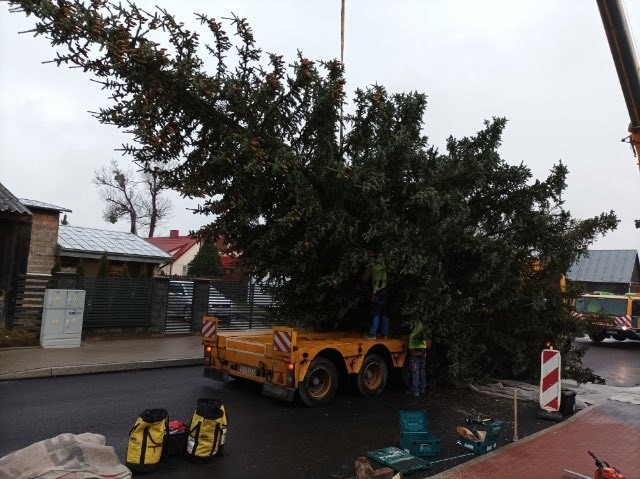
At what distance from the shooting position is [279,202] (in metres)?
8.77

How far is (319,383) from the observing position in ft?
26.5

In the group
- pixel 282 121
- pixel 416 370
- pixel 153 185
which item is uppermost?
pixel 153 185

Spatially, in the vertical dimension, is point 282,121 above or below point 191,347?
above

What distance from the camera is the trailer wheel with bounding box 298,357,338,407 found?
7.68m

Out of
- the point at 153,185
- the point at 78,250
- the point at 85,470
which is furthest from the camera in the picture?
the point at 153,185

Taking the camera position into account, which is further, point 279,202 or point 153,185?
point 153,185

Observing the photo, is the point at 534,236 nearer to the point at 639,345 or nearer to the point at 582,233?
the point at 582,233

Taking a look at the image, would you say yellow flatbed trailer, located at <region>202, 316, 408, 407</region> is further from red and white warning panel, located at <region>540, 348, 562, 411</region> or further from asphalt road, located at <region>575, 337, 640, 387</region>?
asphalt road, located at <region>575, 337, 640, 387</region>

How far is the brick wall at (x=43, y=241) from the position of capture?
19.5 meters

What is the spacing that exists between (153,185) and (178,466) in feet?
145

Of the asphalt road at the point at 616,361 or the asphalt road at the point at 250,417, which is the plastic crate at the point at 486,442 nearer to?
the asphalt road at the point at 250,417

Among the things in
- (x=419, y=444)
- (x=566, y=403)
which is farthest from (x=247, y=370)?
(x=566, y=403)

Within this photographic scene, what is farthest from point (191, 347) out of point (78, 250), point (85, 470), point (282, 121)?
point (78, 250)

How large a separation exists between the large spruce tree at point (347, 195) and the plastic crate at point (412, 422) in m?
3.08
